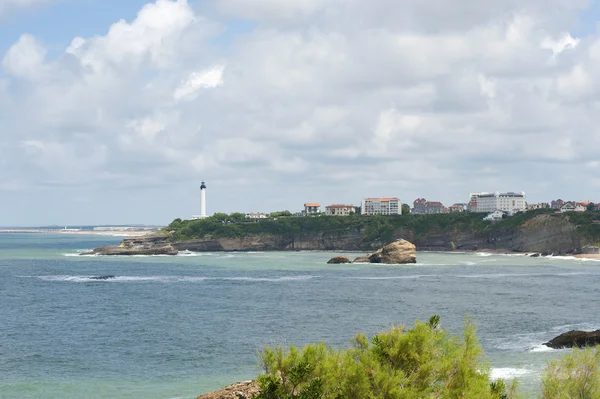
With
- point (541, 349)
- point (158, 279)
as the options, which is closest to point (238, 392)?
point (541, 349)

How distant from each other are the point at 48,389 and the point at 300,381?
2427cm

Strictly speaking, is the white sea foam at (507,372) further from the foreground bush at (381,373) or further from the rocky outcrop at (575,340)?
the foreground bush at (381,373)

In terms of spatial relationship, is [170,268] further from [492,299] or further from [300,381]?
[300,381]

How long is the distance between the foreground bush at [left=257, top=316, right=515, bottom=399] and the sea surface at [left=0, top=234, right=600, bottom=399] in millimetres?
16780

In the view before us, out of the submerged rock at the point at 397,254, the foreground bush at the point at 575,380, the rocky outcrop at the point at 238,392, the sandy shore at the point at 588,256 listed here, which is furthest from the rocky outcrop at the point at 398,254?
the rocky outcrop at the point at 238,392

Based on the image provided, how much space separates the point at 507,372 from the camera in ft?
143

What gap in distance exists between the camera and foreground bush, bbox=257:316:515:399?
76.9ft

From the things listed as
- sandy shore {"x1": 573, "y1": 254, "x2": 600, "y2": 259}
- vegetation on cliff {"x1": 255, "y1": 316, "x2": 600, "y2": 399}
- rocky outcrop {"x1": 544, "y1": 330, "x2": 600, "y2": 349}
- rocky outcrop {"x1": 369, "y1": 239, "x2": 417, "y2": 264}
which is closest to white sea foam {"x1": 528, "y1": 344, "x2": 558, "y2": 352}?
rocky outcrop {"x1": 544, "y1": 330, "x2": 600, "y2": 349}

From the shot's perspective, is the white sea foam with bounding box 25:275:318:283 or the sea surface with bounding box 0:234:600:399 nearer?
the sea surface with bounding box 0:234:600:399

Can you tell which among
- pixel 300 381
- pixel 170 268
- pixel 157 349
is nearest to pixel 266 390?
pixel 300 381

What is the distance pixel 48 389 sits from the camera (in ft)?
137

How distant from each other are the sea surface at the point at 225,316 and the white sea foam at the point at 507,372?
0.14m

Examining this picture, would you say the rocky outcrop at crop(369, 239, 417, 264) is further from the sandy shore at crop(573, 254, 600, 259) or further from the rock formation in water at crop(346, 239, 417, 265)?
the sandy shore at crop(573, 254, 600, 259)

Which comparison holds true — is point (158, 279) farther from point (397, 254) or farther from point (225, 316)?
point (397, 254)
